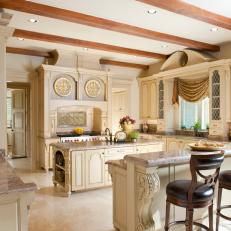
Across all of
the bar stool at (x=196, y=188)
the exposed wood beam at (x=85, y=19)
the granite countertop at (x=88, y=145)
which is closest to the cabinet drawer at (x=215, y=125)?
the granite countertop at (x=88, y=145)

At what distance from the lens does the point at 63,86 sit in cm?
634

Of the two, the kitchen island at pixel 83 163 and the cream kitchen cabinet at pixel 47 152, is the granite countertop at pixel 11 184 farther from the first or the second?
the cream kitchen cabinet at pixel 47 152

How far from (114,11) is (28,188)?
2.99m

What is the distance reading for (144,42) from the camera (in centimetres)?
551

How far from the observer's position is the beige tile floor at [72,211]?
10.1 feet

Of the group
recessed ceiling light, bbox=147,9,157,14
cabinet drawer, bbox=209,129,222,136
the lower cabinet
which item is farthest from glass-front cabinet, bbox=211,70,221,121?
recessed ceiling light, bbox=147,9,157,14

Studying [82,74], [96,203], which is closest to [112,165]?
[96,203]

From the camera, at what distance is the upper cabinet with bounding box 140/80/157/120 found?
7293mm

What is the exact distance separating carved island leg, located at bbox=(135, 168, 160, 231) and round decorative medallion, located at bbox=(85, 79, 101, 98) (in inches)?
177

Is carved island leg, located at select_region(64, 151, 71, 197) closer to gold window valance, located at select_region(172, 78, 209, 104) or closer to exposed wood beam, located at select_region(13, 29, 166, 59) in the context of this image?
exposed wood beam, located at select_region(13, 29, 166, 59)

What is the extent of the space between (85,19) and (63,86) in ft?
8.78

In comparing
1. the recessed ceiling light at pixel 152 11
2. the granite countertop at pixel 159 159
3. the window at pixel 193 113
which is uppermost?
the recessed ceiling light at pixel 152 11

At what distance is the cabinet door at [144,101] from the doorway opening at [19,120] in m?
3.53

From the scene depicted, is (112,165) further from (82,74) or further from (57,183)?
(82,74)
